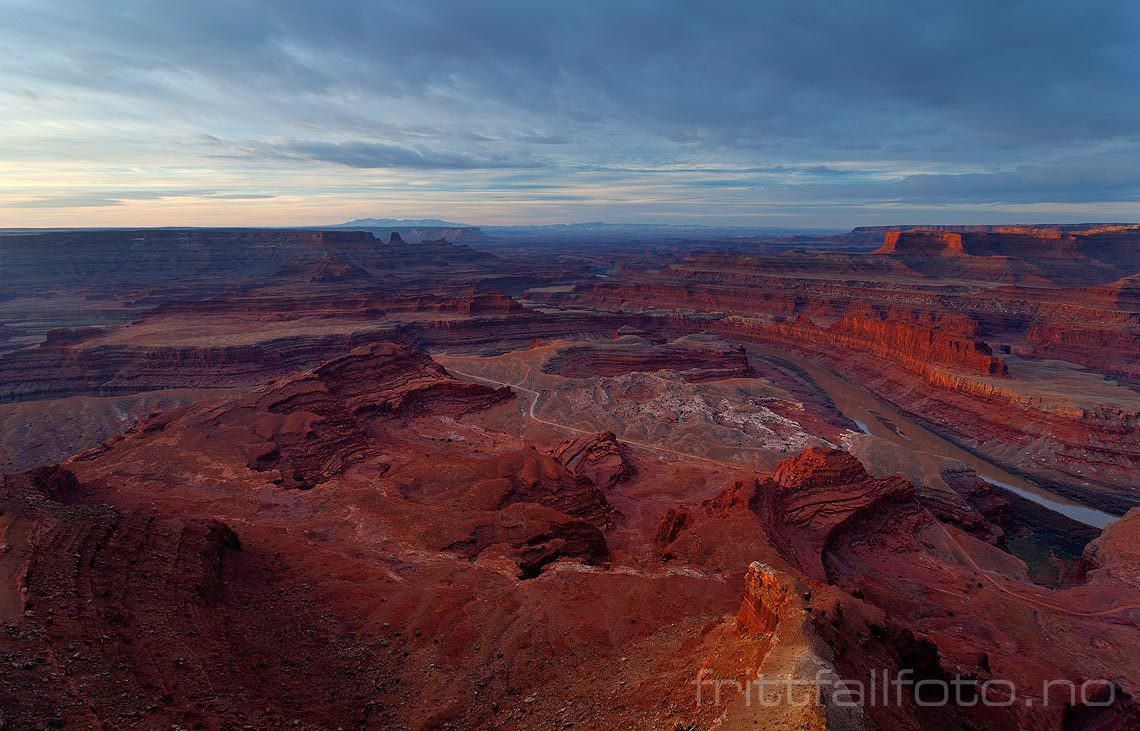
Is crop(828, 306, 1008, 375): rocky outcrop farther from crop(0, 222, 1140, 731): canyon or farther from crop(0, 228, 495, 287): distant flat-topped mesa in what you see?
crop(0, 228, 495, 287): distant flat-topped mesa

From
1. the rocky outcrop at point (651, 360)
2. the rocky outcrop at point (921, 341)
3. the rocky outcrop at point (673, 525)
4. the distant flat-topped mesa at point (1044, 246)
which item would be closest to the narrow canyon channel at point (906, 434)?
the rocky outcrop at point (921, 341)

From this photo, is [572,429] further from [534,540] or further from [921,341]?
[921,341]

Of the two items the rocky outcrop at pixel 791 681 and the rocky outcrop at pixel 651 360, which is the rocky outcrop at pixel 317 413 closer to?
the rocky outcrop at pixel 651 360

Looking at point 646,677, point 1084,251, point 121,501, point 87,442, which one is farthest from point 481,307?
point 1084,251

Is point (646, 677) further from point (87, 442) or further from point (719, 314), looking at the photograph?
point (719, 314)

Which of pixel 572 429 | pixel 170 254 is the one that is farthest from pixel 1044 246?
pixel 170 254
